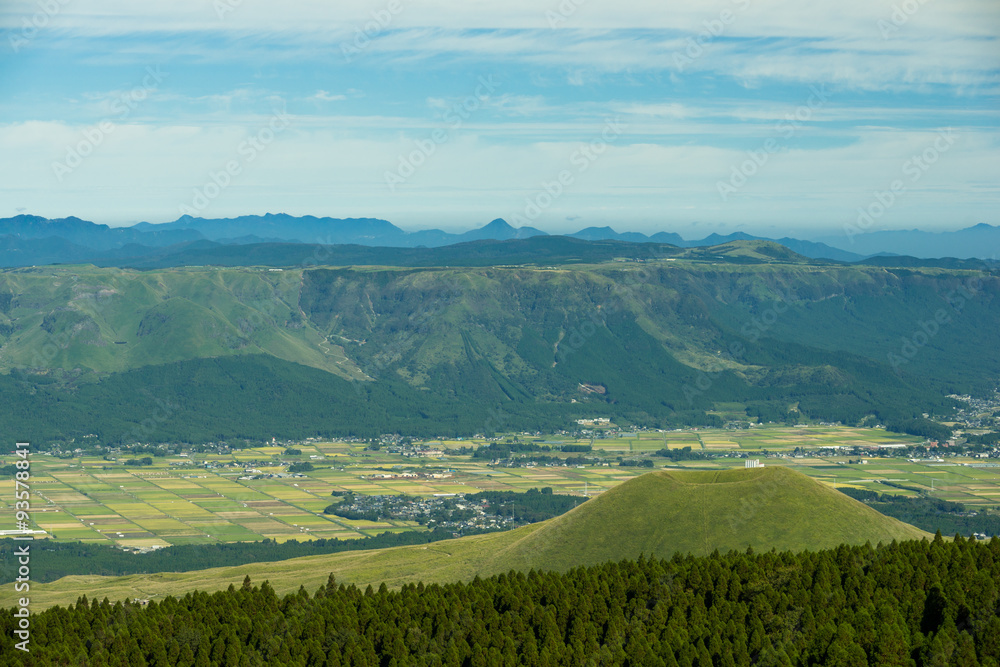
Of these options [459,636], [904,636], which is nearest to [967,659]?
[904,636]

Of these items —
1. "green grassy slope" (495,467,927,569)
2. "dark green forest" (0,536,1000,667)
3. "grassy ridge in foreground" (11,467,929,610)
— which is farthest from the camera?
"grassy ridge in foreground" (11,467,929,610)

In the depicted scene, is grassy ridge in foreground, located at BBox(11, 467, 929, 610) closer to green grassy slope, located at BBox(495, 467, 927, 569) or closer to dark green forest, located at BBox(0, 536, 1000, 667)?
green grassy slope, located at BBox(495, 467, 927, 569)

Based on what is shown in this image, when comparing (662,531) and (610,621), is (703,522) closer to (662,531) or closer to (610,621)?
(662,531)

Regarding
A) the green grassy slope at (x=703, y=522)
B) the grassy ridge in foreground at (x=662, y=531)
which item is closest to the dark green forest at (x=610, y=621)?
the green grassy slope at (x=703, y=522)

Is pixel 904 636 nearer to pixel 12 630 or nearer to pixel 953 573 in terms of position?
pixel 953 573

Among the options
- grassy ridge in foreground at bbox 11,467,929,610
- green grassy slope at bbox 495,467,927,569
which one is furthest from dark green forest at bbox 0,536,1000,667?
grassy ridge in foreground at bbox 11,467,929,610

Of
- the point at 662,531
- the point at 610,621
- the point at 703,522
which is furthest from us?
the point at 703,522

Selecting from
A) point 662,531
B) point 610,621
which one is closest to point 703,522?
point 662,531
